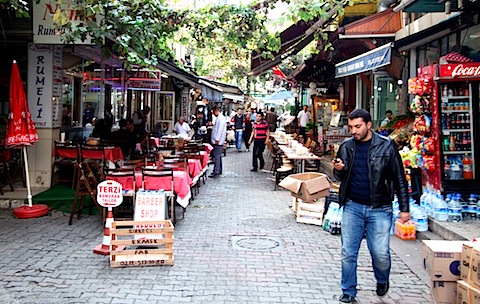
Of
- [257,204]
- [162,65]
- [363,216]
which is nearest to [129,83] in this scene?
[162,65]

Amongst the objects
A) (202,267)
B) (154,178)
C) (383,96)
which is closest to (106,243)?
(202,267)

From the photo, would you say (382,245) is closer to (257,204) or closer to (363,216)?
(363,216)

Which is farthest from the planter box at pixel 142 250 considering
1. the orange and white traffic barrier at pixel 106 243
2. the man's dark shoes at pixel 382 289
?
the man's dark shoes at pixel 382 289

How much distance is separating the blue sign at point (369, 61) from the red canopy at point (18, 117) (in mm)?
6733

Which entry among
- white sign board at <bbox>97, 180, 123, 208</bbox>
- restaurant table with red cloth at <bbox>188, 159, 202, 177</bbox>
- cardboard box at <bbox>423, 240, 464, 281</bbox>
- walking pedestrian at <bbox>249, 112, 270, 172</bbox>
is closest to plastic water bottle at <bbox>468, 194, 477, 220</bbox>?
cardboard box at <bbox>423, 240, 464, 281</bbox>

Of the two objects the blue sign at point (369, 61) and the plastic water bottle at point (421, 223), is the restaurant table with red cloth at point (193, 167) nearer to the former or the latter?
the blue sign at point (369, 61)

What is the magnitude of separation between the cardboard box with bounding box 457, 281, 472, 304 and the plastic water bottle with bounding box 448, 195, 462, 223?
3860 millimetres

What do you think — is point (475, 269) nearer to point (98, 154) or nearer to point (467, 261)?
point (467, 261)

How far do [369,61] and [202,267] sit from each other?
6352 mm

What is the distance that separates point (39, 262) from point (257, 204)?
17.4ft

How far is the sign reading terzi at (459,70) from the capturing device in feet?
26.7

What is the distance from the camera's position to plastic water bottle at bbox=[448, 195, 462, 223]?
322 inches

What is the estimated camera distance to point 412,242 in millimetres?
7961

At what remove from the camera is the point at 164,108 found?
26812 millimetres
